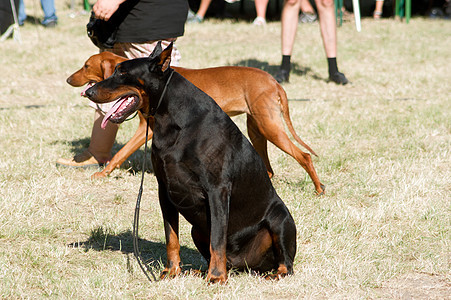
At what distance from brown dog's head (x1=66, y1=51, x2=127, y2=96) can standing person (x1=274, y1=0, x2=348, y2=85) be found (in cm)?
413

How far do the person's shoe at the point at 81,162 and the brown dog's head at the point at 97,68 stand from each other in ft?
3.03

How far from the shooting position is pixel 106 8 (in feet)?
14.9

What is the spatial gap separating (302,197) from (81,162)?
210 cm

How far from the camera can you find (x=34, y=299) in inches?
115

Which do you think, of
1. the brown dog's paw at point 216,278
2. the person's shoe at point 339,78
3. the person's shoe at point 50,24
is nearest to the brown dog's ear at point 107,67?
the brown dog's paw at point 216,278

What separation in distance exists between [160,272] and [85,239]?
0.76m

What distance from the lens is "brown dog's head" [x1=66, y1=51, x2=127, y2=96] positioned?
4.47 metres

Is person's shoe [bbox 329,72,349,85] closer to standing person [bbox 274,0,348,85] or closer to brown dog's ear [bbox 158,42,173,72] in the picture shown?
standing person [bbox 274,0,348,85]

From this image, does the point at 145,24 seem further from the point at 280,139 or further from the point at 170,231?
the point at 170,231

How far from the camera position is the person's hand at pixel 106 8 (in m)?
4.55

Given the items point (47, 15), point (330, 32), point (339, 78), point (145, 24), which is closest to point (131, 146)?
point (145, 24)

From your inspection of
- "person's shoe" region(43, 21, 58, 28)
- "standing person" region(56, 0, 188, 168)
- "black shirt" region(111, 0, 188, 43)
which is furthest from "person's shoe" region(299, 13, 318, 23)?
"black shirt" region(111, 0, 188, 43)

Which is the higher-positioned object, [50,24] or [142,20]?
[142,20]

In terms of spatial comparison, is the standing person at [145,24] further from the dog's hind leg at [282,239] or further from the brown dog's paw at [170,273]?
the dog's hind leg at [282,239]
